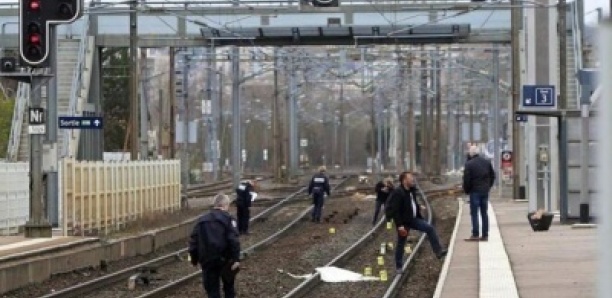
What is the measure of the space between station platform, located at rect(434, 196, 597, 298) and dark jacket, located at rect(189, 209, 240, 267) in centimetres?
342

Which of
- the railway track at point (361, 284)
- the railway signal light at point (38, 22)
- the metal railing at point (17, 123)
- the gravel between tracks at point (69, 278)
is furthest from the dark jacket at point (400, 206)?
the metal railing at point (17, 123)

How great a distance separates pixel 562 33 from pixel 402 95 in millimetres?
62315

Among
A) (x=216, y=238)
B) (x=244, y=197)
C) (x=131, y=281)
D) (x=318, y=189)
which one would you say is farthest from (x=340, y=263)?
(x=318, y=189)

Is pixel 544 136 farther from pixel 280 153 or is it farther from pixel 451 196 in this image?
pixel 280 153

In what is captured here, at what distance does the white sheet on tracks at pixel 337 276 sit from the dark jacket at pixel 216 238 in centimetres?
820

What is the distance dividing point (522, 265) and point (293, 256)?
8.45 meters

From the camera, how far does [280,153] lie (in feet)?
270

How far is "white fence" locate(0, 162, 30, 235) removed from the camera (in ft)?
102

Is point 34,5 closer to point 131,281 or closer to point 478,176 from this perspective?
point 131,281

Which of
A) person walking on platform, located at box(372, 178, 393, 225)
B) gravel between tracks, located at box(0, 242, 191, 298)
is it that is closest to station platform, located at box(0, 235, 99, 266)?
gravel between tracks, located at box(0, 242, 191, 298)

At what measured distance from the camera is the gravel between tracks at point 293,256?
20.1 meters

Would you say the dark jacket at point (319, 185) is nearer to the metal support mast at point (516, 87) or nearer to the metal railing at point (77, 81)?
the metal support mast at point (516, 87)

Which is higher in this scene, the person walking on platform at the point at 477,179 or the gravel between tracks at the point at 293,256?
the person walking on platform at the point at 477,179

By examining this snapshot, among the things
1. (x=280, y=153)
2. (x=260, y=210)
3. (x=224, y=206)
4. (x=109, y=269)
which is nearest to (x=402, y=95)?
(x=280, y=153)
